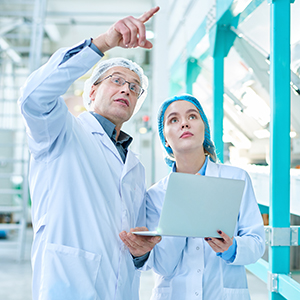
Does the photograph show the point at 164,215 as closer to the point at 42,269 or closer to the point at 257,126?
the point at 42,269

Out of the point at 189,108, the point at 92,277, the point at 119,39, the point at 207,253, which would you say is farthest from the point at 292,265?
the point at 119,39

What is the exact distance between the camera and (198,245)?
4.86 feet

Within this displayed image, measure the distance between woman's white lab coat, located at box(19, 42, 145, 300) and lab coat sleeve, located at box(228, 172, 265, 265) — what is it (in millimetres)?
448

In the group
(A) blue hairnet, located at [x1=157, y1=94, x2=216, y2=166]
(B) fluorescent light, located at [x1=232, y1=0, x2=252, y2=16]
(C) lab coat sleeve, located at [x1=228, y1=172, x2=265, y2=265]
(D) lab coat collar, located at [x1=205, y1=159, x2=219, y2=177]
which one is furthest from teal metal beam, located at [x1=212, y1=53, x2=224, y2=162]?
(C) lab coat sleeve, located at [x1=228, y1=172, x2=265, y2=265]

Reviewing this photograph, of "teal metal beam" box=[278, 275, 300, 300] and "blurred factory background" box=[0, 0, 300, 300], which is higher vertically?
"blurred factory background" box=[0, 0, 300, 300]

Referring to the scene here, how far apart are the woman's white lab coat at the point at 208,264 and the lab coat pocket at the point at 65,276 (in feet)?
1.11

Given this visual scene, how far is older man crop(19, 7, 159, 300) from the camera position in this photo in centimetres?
116

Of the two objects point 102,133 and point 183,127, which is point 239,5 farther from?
point 102,133

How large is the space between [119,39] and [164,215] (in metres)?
0.59

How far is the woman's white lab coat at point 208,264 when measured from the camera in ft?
4.63

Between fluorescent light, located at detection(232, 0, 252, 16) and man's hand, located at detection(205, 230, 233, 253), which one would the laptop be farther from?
fluorescent light, located at detection(232, 0, 252, 16)

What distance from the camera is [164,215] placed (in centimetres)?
107

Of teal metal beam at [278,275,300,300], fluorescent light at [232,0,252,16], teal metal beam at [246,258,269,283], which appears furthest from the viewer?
fluorescent light at [232,0,252,16]

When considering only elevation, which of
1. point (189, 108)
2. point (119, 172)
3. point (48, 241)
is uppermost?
point (189, 108)
